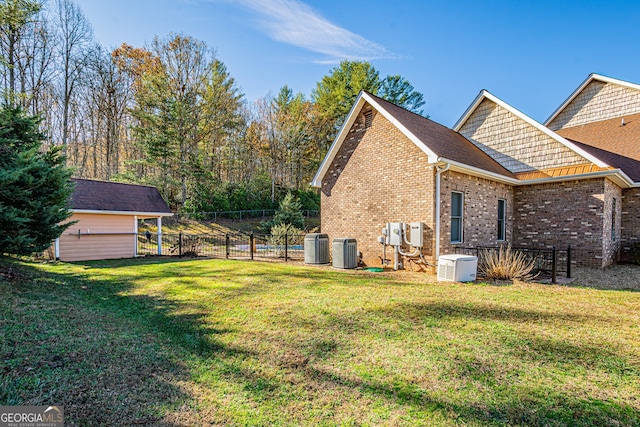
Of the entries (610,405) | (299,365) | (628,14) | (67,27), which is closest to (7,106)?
(299,365)

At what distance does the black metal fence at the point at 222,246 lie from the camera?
14.4 m

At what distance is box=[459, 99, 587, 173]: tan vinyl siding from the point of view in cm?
1136

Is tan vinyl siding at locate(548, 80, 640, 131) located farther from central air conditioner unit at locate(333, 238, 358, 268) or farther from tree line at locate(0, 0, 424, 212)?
tree line at locate(0, 0, 424, 212)

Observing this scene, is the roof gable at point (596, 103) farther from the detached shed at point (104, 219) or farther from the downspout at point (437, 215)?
the detached shed at point (104, 219)

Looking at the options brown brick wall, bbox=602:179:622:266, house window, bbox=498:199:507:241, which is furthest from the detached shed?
brown brick wall, bbox=602:179:622:266

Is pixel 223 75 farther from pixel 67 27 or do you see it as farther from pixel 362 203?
pixel 362 203

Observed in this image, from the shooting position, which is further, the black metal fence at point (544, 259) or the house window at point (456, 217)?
the house window at point (456, 217)

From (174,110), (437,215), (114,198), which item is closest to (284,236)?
(114,198)

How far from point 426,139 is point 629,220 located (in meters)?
9.81

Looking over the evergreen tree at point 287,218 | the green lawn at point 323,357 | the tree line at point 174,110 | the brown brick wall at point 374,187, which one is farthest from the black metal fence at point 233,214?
the green lawn at point 323,357

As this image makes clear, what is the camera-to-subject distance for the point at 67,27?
69.9 feet

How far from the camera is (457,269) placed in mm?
8094

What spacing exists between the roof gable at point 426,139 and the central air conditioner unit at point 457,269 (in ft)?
9.18

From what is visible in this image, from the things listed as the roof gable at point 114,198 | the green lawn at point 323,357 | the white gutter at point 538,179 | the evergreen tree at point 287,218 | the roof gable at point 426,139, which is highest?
the roof gable at point 426,139
